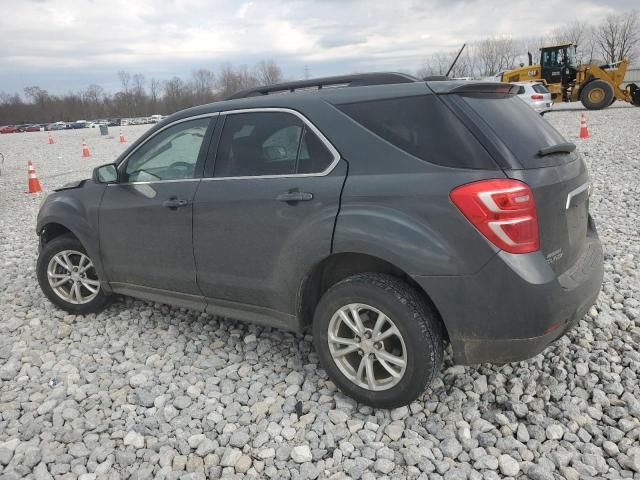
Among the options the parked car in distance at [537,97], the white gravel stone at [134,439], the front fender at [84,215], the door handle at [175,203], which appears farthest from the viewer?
the parked car in distance at [537,97]

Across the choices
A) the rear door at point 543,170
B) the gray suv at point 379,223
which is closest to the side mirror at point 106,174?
the gray suv at point 379,223

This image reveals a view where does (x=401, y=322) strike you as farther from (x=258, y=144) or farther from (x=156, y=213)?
(x=156, y=213)

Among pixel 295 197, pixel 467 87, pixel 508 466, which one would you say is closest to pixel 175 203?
pixel 295 197

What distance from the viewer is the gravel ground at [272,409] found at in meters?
2.65

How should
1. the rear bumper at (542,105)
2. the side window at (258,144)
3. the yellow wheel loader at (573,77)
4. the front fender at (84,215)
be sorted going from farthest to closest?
the yellow wheel loader at (573,77)
the rear bumper at (542,105)
the front fender at (84,215)
the side window at (258,144)

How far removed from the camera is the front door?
11.9 ft

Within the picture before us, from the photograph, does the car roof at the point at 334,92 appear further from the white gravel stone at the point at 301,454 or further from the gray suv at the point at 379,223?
the white gravel stone at the point at 301,454

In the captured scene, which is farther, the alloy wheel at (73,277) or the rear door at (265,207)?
the alloy wheel at (73,277)

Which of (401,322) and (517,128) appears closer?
(401,322)

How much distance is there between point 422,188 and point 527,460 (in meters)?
1.44

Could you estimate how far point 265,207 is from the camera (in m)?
3.17

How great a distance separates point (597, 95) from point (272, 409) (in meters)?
25.4

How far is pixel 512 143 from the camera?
2725 mm

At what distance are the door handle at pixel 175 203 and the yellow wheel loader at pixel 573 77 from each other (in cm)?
2373
